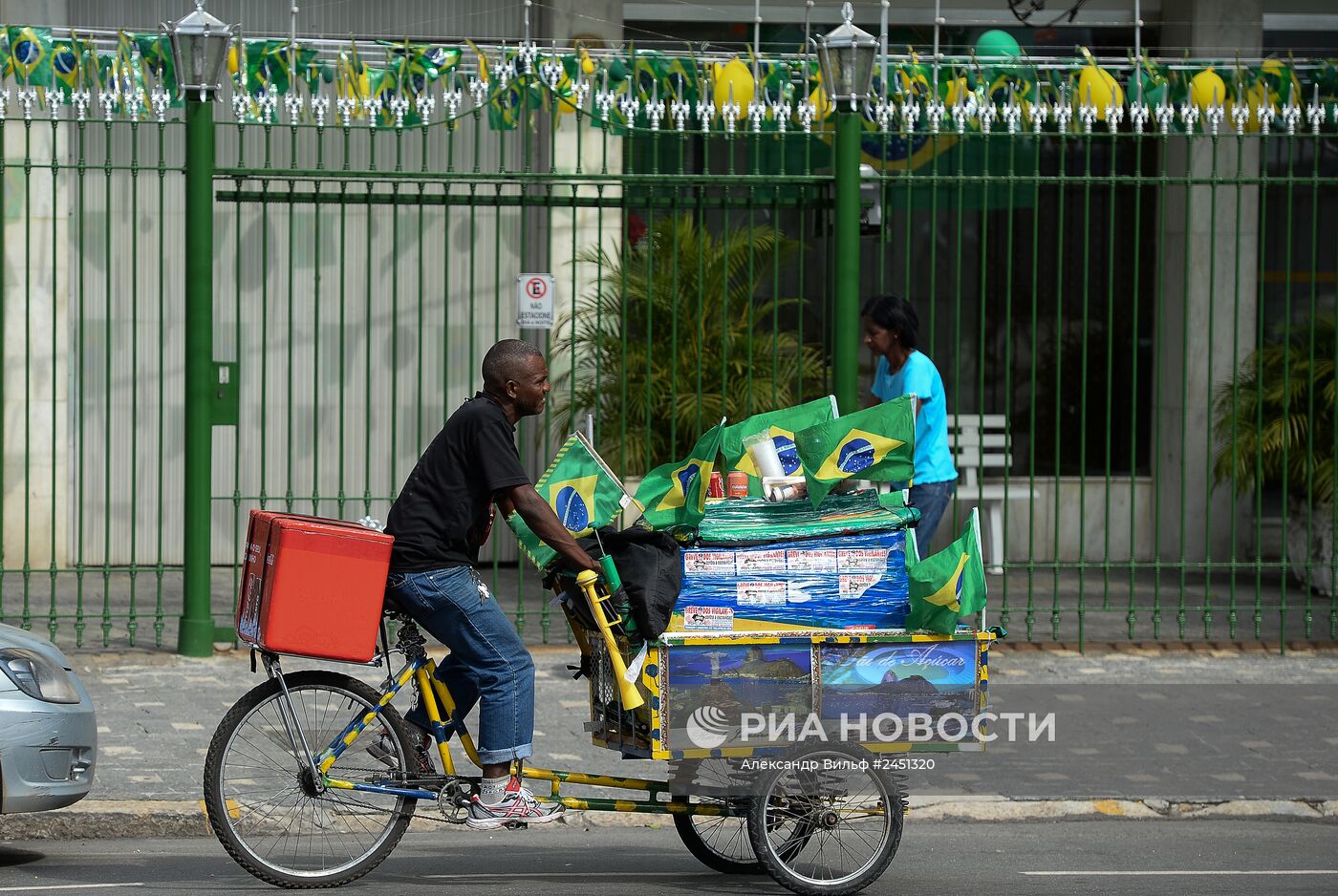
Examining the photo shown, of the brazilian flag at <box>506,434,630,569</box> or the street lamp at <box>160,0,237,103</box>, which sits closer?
the brazilian flag at <box>506,434,630,569</box>

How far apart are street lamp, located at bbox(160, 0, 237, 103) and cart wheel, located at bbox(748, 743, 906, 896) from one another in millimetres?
5561

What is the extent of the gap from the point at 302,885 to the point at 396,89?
234 inches

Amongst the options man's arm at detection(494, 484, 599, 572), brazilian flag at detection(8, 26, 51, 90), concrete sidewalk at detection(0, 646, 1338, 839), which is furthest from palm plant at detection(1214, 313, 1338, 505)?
brazilian flag at detection(8, 26, 51, 90)

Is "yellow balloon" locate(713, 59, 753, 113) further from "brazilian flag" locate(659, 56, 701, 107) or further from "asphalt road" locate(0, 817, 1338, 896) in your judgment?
"asphalt road" locate(0, 817, 1338, 896)

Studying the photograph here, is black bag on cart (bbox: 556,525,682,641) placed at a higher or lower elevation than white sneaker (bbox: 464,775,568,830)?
higher

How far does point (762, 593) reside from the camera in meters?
6.04

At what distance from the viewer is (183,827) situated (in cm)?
704

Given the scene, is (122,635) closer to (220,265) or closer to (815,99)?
(220,265)

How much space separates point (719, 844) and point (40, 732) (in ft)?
7.64

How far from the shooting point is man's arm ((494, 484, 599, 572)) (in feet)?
19.2

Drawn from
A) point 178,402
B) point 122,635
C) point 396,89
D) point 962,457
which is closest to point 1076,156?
point 962,457

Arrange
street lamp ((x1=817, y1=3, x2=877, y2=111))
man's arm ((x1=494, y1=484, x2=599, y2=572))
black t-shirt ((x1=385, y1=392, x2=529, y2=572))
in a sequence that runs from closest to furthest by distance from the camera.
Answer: man's arm ((x1=494, y1=484, x2=599, y2=572)) → black t-shirt ((x1=385, y1=392, x2=529, y2=572)) → street lamp ((x1=817, y1=3, x2=877, y2=111))

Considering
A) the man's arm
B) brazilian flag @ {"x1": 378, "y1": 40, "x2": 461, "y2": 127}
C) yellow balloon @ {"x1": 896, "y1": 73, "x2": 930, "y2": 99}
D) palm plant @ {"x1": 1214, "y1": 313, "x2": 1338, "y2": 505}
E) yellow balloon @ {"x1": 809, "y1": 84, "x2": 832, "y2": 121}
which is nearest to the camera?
the man's arm

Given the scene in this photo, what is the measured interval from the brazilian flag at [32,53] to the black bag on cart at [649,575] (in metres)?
6.20
